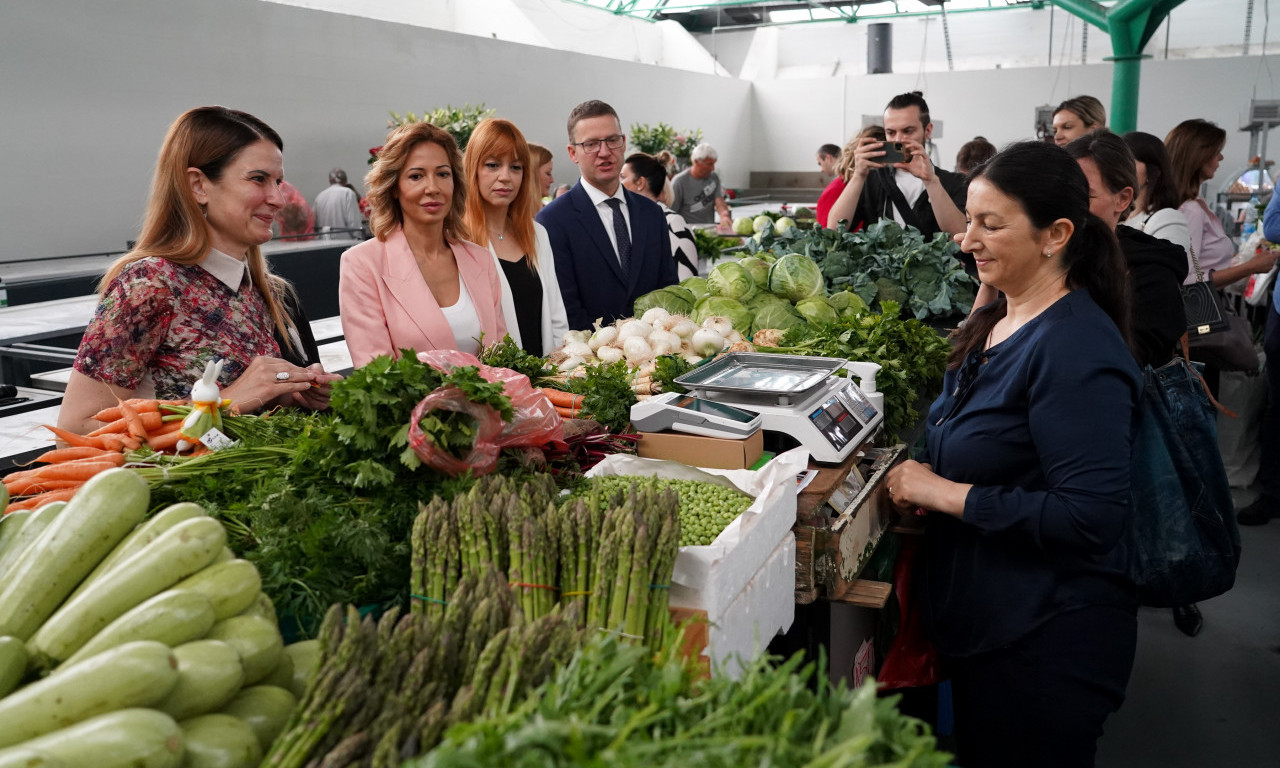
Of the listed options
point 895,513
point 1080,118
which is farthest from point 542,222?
point 1080,118

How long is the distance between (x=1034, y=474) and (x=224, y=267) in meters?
2.15

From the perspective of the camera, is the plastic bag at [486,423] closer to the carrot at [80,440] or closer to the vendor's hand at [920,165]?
the carrot at [80,440]

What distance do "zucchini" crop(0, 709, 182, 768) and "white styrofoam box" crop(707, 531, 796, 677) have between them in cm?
83

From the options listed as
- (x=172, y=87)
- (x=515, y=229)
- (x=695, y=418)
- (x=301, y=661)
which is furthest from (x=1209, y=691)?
(x=172, y=87)

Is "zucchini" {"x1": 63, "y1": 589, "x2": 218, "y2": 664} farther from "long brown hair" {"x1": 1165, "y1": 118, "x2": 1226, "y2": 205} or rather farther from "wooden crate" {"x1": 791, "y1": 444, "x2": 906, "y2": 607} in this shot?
"long brown hair" {"x1": 1165, "y1": 118, "x2": 1226, "y2": 205}

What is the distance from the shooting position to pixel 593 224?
4.13m

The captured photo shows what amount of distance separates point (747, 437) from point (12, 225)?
7.60 m

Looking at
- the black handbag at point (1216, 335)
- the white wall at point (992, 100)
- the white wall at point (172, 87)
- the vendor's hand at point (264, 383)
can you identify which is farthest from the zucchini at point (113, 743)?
the white wall at point (992, 100)

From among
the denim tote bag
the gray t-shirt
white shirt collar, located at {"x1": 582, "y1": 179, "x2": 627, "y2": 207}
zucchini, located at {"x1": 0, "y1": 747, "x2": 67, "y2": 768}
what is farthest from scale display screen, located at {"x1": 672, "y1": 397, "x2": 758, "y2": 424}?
the gray t-shirt

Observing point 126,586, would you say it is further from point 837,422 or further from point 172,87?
point 172,87

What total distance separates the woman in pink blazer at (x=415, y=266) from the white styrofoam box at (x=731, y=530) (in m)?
1.23

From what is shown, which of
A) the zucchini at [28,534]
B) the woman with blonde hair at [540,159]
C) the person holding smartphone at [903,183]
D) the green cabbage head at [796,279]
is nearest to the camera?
the zucchini at [28,534]

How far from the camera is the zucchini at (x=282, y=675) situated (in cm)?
127

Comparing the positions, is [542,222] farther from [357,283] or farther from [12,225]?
[12,225]
